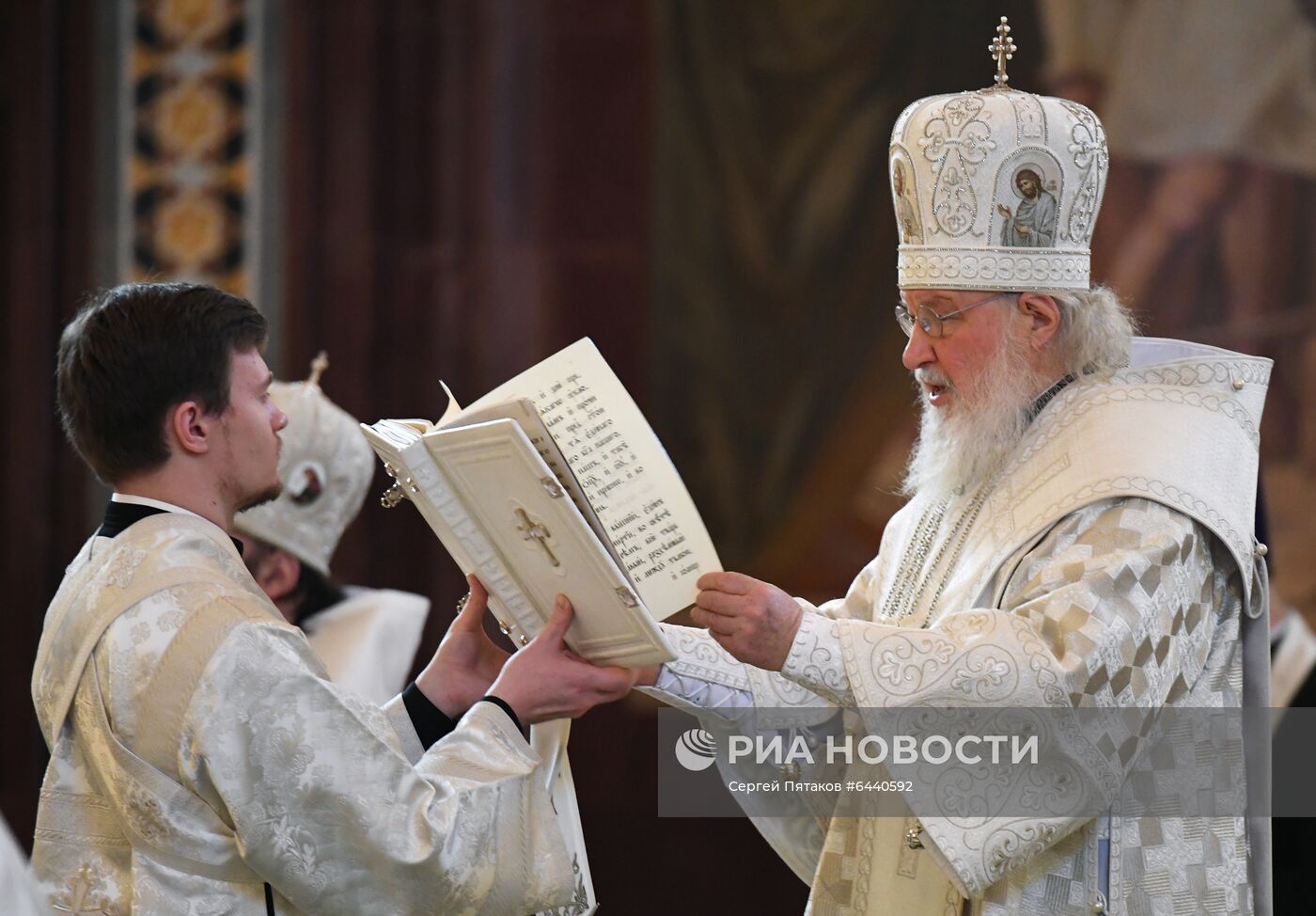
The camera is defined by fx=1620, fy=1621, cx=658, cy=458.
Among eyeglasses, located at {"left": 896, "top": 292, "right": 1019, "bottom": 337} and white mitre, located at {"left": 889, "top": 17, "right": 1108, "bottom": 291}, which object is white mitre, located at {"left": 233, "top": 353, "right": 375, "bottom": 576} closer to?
eyeglasses, located at {"left": 896, "top": 292, "right": 1019, "bottom": 337}

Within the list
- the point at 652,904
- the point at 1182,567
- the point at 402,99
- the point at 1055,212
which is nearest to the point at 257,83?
the point at 402,99

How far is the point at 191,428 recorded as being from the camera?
265 cm

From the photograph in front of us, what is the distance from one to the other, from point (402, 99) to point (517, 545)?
13.4 feet

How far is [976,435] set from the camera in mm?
3258

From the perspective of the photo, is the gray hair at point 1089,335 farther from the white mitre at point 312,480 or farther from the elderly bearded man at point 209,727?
the white mitre at point 312,480

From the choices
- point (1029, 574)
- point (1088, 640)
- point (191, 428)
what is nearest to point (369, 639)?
point (191, 428)

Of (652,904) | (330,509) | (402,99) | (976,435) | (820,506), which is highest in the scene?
(402,99)

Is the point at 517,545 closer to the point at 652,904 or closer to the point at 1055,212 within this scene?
the point at 1055,212

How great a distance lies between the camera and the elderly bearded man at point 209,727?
8.11ft

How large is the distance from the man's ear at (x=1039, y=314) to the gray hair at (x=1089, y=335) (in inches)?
0.8

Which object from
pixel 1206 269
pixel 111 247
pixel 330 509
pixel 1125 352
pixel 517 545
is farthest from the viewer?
pixel 111 247

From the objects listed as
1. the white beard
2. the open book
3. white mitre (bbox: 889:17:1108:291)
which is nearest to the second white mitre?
white mitre (bbox: 889:17:1108:291)

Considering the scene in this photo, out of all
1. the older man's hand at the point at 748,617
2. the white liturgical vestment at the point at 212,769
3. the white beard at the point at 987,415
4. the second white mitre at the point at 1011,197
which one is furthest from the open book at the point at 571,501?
the second white mitre at the point at 1011,197

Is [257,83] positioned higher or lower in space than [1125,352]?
higher
